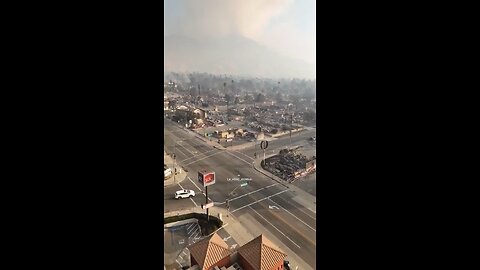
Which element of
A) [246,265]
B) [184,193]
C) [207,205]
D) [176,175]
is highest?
[176,175]

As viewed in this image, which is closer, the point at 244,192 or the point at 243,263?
the point at 243,263

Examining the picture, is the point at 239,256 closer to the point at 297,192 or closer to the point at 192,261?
the point at 192,261

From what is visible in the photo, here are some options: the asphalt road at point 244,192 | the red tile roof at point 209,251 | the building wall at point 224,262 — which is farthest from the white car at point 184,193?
the building wall at point 224,262

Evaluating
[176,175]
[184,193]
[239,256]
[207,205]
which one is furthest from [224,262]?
[176,175]

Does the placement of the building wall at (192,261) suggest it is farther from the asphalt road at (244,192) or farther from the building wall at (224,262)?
the asphalt road at (244,192)
